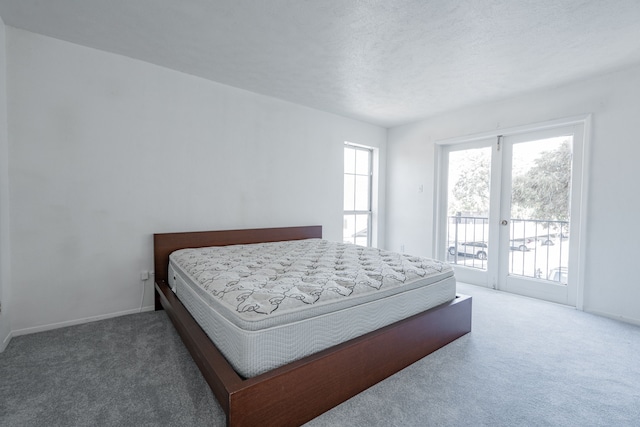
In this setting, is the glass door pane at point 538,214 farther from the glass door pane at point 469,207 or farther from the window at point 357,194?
the window at point 357,194

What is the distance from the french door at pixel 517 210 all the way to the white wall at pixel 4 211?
4.70 meters

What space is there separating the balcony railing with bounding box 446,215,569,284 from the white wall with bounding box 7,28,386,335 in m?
2.75

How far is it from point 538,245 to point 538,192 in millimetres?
629

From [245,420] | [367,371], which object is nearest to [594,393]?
[367,371]

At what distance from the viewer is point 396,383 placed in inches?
67.1

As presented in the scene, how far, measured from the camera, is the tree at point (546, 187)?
10.5 ft

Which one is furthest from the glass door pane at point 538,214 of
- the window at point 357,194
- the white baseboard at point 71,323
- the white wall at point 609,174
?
the white baseboard at point 71,323

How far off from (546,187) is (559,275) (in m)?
1.01

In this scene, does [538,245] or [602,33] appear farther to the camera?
[538,245]

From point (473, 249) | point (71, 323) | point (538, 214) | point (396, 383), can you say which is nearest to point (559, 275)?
point (538, 214)

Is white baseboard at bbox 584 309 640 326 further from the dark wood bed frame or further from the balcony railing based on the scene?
the dark wood bed frame

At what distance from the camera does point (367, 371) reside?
1602mm

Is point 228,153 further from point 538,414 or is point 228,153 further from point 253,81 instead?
point 538,414

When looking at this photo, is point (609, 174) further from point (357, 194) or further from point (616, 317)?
point (357, 194)
